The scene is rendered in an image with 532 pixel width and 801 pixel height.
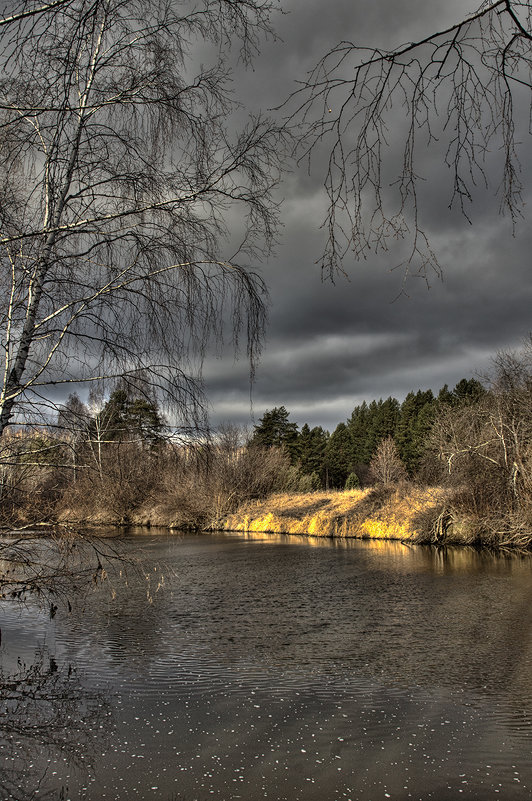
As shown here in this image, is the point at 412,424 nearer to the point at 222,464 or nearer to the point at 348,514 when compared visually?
the point at 348,514

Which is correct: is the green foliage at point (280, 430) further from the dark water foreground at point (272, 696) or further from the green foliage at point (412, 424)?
the dark water foreground at point (272, 696)

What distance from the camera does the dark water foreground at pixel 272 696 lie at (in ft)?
14.5

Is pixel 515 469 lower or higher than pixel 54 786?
higher

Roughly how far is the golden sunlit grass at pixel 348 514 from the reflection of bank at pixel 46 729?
17.8m

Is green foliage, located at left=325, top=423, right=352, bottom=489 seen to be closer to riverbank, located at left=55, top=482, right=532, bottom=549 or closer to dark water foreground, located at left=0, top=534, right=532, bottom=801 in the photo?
riverbank, located at left=55, top=482, right=532, bottom=549

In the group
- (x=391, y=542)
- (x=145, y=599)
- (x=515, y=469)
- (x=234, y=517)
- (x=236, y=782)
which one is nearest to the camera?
(x=236, y=782)

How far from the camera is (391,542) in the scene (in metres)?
23.7

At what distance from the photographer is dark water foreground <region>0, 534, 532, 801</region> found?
4.43 m

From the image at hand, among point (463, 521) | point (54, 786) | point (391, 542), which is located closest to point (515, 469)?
point (463, 521)

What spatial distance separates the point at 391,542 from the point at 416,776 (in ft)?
65.1

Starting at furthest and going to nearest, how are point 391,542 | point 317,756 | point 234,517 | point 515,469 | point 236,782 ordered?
point 234,517, point 391,542, point 515,469, point 317,756, point 236,782

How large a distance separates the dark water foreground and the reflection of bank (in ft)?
0.06

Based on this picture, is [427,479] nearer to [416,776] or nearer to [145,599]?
[145,599]

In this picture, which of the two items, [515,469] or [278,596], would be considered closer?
[278,596]
